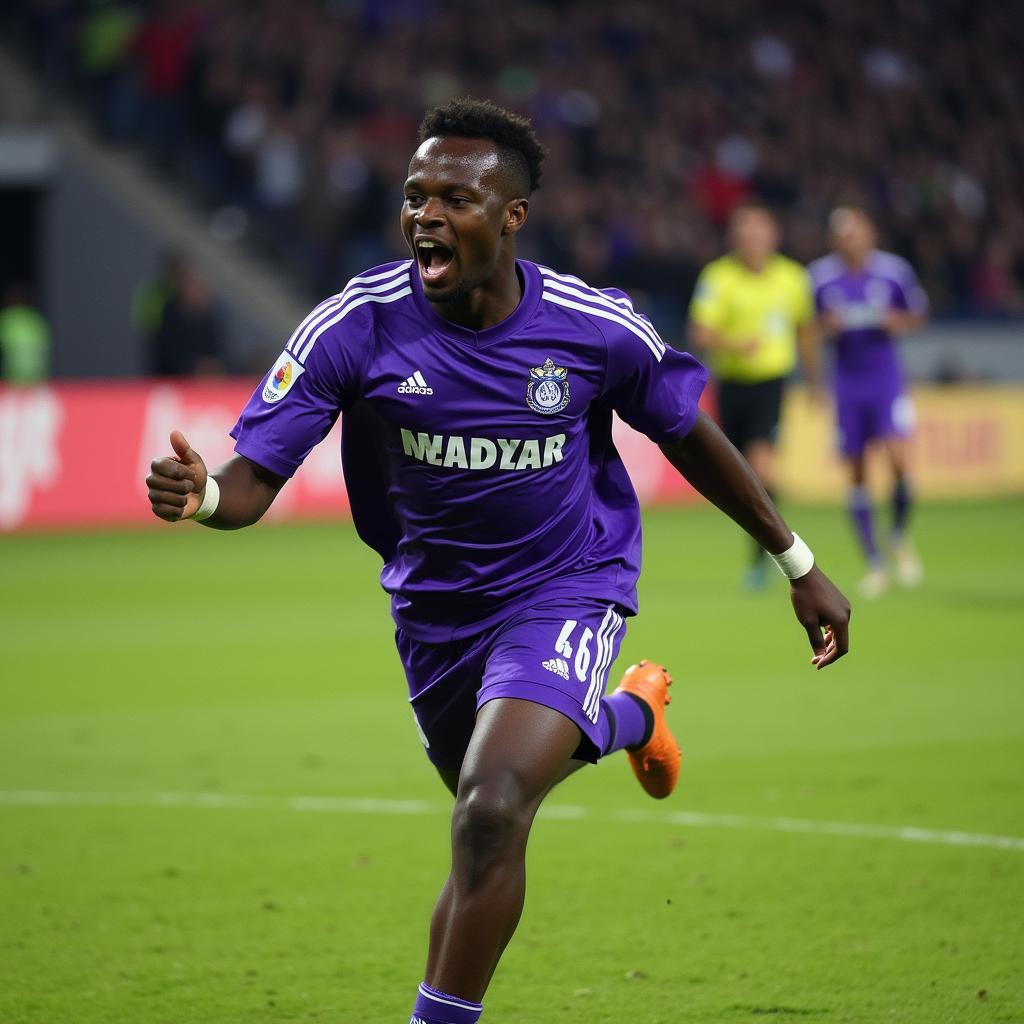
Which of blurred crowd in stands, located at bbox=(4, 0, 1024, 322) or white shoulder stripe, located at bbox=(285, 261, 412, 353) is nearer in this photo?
white shoulder stripe, located at bbox=(285, 261, 412, 353)

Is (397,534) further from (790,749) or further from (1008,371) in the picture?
(1008,371)

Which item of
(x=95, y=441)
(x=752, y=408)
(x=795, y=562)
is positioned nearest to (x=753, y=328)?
(x=752, y=408)

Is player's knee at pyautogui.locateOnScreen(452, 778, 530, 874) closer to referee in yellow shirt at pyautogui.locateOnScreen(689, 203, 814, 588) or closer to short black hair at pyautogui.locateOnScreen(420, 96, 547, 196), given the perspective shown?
short black hair at pyautogui.locateOnScreen(420, 96, 547, 196)

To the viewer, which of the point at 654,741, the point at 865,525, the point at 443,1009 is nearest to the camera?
the point at 443,1009

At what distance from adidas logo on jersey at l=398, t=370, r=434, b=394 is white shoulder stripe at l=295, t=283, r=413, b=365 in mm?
219

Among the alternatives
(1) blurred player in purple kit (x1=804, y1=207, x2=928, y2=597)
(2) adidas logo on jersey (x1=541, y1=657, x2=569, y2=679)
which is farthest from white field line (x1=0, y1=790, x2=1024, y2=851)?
(1) blurred player in purple kit (x1=804, y1=207, x2=928, y2=597)

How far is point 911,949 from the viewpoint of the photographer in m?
5.11

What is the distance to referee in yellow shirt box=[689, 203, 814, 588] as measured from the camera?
14.0m

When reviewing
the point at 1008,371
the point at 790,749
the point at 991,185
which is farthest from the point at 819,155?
the point at 790,749

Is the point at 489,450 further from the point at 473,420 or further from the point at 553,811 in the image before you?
the point at 553,811

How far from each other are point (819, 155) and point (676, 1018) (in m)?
24.8

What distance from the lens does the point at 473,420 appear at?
4375 millimetres

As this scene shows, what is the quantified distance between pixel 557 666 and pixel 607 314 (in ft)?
2.89

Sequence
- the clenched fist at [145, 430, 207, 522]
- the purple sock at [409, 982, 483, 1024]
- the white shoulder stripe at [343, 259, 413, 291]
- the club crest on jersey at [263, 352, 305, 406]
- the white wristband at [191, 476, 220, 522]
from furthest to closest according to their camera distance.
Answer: the white shoulder stripe at [343, 259, 413, 291], the club crest on jersey at [263, 352, 305, 406], the white wristband at [191, 476, 220, 522], the clenched fist at [145, 430, 207, 522], the purple sock at [409, 982, 483, 1024]
